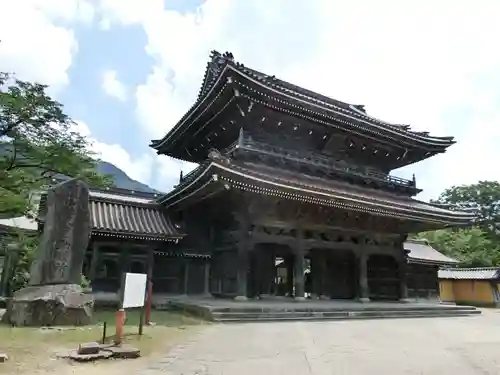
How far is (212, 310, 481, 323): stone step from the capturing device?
1158 cm

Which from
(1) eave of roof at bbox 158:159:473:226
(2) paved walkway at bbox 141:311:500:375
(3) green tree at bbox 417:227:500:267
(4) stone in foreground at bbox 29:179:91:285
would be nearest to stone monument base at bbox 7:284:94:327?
(4) stone in foreground at bbox 29:179:91:285

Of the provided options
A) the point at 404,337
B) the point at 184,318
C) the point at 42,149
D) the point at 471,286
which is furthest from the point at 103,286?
the point at 471,286

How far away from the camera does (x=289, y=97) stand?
1570 cm

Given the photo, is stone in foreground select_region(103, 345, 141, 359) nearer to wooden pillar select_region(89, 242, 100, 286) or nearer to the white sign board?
the white sign board

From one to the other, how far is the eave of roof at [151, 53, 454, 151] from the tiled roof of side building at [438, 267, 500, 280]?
53.5 feet

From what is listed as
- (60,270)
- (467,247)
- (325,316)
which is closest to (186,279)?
(325,316)

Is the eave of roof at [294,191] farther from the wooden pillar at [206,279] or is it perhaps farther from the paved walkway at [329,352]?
the paved walkway at [329,352]

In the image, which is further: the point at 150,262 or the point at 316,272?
the point at 316,272

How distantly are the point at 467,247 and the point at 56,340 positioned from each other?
4305 cm

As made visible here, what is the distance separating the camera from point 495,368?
21.2 ft

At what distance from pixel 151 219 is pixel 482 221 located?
55.0 meters

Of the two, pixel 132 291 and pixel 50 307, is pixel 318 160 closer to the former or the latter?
pixel 132 291

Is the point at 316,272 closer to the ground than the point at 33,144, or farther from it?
closer to the ground

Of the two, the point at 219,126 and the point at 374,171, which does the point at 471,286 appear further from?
the point at 219,126
